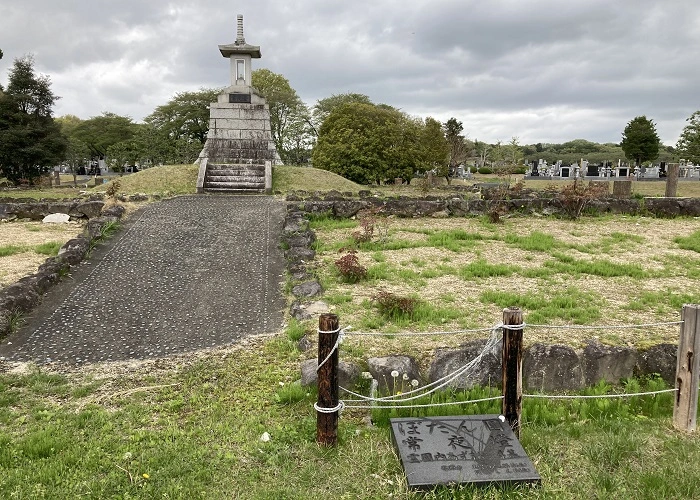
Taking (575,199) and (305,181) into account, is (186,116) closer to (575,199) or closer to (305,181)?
(305,181)

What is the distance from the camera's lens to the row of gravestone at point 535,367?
4.48 metres

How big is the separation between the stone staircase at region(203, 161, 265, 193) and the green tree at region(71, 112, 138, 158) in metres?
38.7

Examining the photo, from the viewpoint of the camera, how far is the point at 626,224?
12.9 m

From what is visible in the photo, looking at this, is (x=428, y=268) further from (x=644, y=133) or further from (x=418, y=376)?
(x=644, y=133)

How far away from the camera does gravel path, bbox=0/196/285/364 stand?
18.7 feet

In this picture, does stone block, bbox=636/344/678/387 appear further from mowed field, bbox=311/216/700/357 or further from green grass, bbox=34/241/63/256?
green grass, bbox=34/241/63/256

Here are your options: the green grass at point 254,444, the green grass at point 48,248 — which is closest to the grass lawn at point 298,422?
the green grass at point 254,444

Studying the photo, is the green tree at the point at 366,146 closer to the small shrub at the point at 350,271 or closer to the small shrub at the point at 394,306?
the small shrub at the point at 350,271

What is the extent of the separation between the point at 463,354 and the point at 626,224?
1034 centimetres

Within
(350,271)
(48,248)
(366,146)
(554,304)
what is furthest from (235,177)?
(554,304)

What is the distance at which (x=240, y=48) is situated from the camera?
22.1 m

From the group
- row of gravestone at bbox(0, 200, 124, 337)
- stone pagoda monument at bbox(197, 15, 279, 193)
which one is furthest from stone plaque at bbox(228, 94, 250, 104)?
row of gravestone at bbox(0, 200, 124, 337)

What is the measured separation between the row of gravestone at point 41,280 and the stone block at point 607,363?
618cm

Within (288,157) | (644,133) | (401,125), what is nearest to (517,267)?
(401,125)
